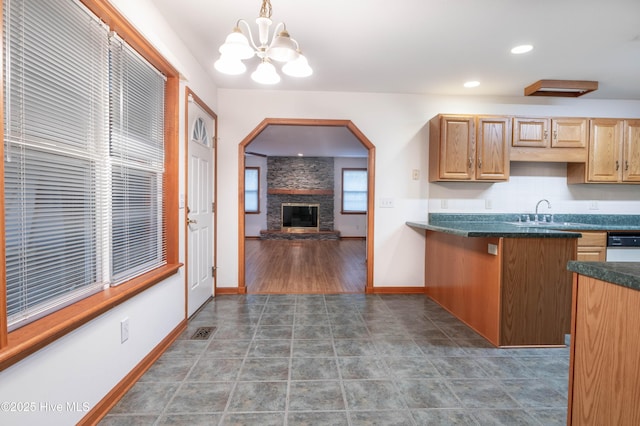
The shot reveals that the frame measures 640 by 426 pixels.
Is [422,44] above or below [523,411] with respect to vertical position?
above

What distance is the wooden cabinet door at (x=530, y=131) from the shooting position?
333 centimetres

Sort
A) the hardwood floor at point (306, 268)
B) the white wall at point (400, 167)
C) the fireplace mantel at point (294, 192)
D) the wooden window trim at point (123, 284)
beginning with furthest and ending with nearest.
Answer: the fireplace mantel at point (294, 192) → the hardwood floor at point (306, 268) → the white wall at point (400, 167) → the wooden window trim at point (123, 284)

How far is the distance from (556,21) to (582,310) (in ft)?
7.18

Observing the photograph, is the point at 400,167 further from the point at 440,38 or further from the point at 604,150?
the point at 604,150

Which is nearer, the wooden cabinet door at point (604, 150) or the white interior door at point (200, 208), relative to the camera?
the white interior door at point (200, 208)

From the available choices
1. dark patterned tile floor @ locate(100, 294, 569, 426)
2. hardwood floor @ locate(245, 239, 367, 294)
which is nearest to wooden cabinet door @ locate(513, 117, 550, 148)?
dark patterned tile floor @ locate(100, 294, 569, 426)

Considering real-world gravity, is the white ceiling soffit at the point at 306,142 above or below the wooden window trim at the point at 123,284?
above

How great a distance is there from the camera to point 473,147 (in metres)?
3.32

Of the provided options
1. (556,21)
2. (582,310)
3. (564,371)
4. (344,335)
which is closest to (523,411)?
(564,371)

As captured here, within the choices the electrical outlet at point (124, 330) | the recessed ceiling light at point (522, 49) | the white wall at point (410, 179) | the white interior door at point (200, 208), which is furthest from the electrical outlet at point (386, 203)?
the electrical outlet at point (124, 330)

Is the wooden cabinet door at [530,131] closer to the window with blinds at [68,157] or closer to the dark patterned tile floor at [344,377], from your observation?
the dark patterned tile floor at [344,377]

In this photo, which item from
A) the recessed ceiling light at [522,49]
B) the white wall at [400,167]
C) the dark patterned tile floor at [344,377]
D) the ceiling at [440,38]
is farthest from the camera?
the white wall at [400,167]

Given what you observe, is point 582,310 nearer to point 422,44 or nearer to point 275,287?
point 422,44

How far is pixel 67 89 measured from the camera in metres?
1.40
